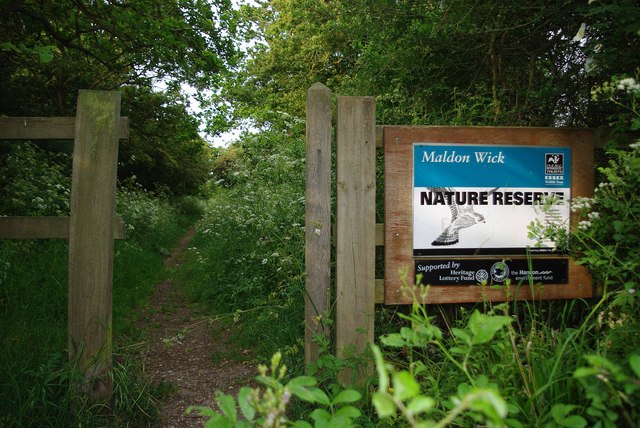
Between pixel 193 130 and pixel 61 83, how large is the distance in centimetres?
633

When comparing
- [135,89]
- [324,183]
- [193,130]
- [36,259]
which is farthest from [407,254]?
[193,130]

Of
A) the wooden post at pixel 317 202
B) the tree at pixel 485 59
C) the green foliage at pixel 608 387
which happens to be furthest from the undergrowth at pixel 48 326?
the tree at pixel 485 59

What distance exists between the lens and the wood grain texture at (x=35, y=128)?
3.12 meters

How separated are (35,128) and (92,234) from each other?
763 millimetres

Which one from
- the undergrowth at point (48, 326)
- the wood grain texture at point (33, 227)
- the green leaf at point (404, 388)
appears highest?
the wood grain texture at point (33, 227)

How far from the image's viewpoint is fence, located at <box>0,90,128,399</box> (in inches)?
124

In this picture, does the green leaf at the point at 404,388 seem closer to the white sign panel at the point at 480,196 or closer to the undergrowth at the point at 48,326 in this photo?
the white sign panel at the point at 480,196

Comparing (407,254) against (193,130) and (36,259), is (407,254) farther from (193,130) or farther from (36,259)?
(193,130)

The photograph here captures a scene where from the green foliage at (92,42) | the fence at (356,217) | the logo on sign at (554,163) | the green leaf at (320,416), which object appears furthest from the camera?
the green foliage at (92,42)

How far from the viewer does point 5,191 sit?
7.05 m

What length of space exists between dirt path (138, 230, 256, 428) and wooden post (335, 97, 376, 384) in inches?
46.8

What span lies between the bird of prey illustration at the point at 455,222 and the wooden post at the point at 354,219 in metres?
0.46

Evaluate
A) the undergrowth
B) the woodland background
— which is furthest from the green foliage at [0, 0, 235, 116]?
the undergrowth

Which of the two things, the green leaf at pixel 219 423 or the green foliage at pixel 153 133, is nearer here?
the green leaf at pixel 219 423
